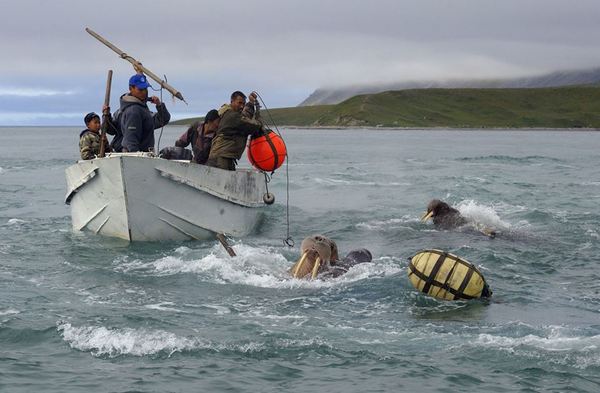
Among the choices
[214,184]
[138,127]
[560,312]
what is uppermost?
[138,127]

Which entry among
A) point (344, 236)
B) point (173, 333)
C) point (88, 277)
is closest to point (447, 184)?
point (344, 236)

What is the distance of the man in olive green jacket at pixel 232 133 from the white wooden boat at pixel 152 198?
43 centimetres

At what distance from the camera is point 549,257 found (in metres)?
17.0

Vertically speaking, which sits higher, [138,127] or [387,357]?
[138,127]

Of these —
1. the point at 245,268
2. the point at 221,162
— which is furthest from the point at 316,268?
the point at 221,162

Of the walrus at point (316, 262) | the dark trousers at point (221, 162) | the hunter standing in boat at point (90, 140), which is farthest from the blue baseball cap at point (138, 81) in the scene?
the walrus at point (316, 262)

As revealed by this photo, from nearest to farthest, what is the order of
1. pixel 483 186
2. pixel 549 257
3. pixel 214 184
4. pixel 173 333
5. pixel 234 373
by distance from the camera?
pixel 234 373 → pixel 173 333 → pixel 549 257 → pixel 214 184 → pixel 483 186

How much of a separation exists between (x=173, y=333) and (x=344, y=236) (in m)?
9.84

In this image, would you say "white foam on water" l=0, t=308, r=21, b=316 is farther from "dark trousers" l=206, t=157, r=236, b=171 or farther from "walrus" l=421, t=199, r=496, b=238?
"walrus" l=421, t=199, r=496, b=238

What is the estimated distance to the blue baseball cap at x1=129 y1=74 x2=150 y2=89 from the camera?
1778 centimetres

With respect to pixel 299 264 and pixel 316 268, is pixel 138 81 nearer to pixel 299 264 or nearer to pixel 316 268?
pixel 299 264

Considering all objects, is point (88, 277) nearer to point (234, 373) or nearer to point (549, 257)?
point (234, 373)

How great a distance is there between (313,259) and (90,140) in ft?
22.5

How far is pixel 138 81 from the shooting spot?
17812 mm
